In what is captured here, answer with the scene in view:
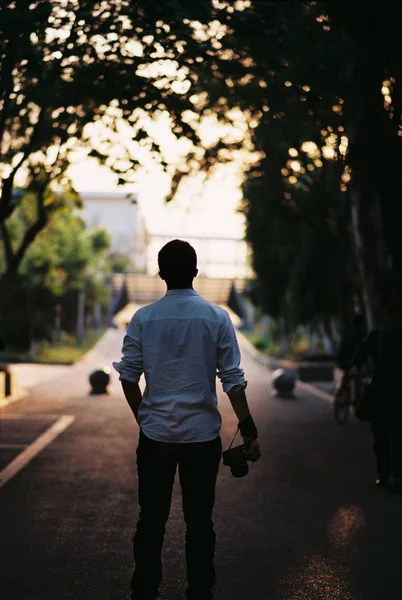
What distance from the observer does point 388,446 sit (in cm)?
853

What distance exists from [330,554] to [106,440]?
6698mm

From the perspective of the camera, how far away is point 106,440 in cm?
1240

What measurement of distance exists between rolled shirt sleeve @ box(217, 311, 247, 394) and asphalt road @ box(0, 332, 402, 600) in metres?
1.49

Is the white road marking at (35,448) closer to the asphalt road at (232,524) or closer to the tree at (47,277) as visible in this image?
the asphalt road at (232,524)

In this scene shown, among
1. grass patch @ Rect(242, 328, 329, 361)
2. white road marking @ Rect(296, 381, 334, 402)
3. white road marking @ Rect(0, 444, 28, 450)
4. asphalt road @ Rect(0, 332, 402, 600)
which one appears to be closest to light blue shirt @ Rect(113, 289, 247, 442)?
asphalt road @ Rect(0, 332, 402, 600)

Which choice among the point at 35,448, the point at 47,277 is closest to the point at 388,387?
the point at 35,448

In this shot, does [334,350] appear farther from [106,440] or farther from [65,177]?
[106,440]

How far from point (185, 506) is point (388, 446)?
4.62m

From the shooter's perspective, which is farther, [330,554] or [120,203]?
[120,203]

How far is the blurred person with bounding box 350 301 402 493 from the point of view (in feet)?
27.2

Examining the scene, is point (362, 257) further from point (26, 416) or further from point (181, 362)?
point (181, 362)

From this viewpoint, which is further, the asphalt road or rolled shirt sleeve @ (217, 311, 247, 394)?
the asphalt road

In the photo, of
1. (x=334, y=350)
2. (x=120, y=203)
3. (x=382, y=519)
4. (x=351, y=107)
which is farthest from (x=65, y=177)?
(x=120, y=203)

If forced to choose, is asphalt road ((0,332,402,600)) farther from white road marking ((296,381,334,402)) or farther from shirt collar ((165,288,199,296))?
white road marking ((296,381,334,402))
